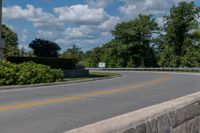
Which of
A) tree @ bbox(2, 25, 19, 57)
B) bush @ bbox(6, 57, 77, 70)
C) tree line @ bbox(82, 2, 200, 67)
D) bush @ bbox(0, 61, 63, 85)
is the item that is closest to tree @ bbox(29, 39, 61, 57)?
bush @ bbox(6, 57, 77, 70)

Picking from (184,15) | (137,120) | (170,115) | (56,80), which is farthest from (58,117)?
(184,15)

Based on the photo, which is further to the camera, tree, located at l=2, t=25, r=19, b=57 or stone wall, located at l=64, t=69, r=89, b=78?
tree, located at l=2, t=25, r=19, b=57

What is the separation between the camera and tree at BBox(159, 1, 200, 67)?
92.8 m

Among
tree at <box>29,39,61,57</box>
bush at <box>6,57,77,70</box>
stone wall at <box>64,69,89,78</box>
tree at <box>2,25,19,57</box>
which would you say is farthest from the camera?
tree at <box>2,25,19,57</box>

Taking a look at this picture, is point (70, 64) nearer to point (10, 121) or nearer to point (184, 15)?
point (10, 121)

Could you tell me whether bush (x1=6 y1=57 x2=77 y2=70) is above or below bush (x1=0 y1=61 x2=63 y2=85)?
above

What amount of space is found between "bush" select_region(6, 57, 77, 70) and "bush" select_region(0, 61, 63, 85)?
7.15 metres

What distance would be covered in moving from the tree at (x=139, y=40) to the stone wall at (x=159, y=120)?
297 ft

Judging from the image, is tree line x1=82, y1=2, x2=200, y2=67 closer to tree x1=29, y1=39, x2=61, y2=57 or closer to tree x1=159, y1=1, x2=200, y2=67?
tree x1=159, y1=1, x2=200, y2=67

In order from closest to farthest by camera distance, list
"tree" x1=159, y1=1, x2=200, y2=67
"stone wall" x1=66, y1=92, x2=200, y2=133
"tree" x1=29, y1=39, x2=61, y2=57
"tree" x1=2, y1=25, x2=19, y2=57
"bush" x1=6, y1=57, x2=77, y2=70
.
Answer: "stone wall" x1=66, y1=92, x2=200, y2=133, "bush" x1=6, y1=57, x2=77, y2=70, "tree" x1=29, y1=39, x2=61, y2=57, "tree" x1=2, y1=25, x2=19, y2=57, "tree" x1=159, y1=1, x2=200, y2=67

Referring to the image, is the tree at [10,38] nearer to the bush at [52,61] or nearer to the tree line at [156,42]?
the tree line at [156,42]

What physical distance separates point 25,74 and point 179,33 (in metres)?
71.6

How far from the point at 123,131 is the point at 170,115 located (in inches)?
61.4

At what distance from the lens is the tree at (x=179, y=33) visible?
92.8 meters
